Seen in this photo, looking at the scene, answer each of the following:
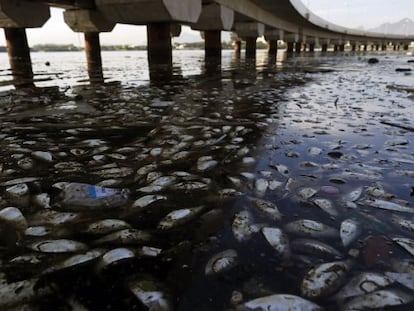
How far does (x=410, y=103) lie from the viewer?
6.30 metres

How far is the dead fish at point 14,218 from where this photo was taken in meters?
2.03

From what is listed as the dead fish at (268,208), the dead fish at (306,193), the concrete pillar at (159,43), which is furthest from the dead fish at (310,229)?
the concrete pillar at (159,43)

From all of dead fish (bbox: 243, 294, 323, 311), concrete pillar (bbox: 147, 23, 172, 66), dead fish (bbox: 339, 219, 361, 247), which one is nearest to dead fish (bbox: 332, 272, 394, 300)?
dead fish (bbox: 243, 294, 323, 311)

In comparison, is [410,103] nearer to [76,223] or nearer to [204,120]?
[204,120]

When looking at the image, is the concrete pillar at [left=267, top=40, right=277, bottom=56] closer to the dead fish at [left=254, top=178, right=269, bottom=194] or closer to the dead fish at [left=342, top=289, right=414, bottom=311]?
the dead fish at [left=254, top=178, right=269, bottom=194]

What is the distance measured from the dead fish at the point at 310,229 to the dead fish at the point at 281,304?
607 mm

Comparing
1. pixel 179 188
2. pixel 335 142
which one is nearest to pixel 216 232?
pixel 179 188

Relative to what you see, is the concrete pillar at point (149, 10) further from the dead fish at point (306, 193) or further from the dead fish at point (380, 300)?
the dead fish at point (380, 300)

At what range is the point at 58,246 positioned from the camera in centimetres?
183

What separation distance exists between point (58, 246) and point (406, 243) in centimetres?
201

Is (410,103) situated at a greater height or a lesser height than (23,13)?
lesser

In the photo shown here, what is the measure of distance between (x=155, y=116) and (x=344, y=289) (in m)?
4.31

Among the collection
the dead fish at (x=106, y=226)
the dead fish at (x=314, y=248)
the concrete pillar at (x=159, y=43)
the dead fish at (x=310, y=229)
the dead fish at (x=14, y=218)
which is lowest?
the dead fish at (x=314, y=248)

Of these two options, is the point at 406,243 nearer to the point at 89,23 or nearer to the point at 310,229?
the point at 310,229
